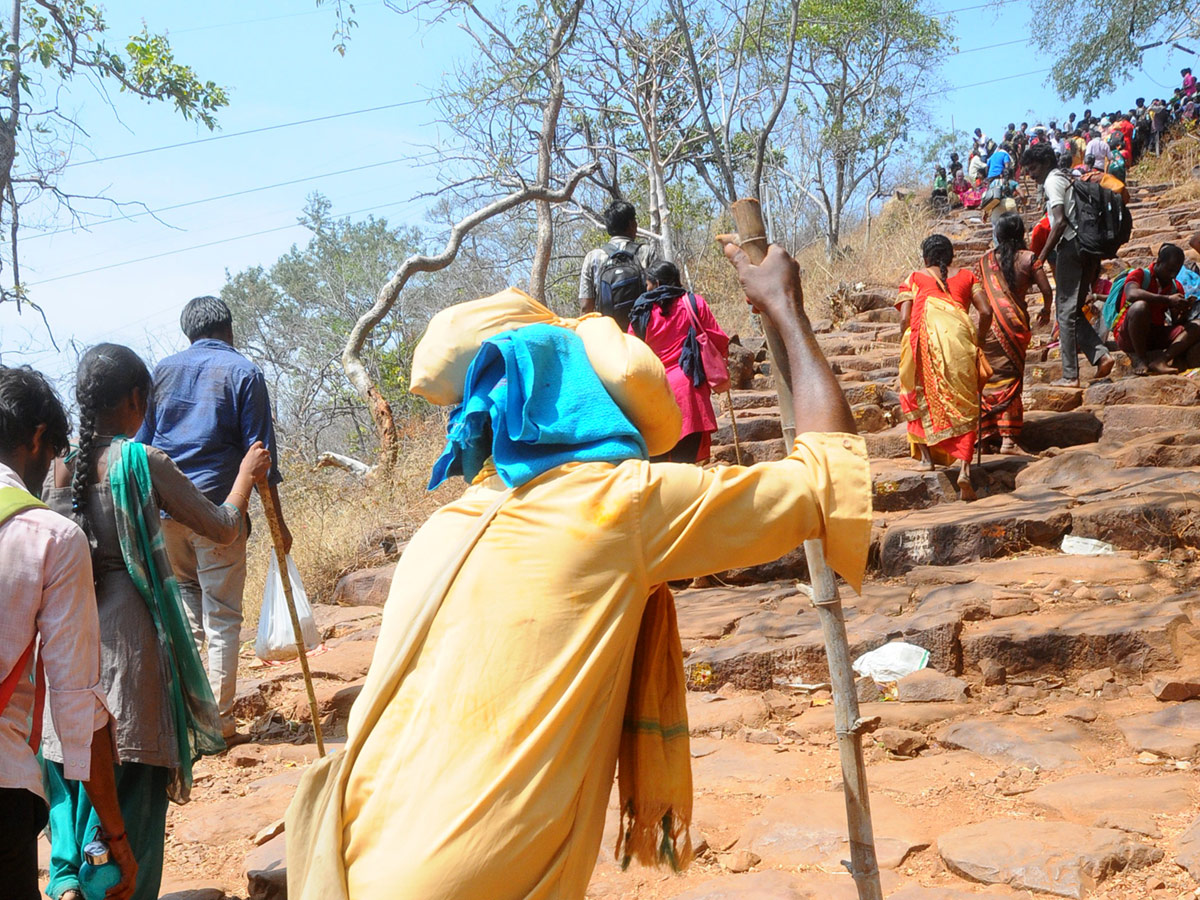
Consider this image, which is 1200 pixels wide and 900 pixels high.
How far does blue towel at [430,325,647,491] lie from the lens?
4.71 ft

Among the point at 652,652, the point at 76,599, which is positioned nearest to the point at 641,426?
the point at 652,652

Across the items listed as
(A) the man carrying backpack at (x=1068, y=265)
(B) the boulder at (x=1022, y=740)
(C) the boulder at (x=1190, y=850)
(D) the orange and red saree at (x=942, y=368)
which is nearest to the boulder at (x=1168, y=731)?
(B) the boulder at (x=1022, y=740)

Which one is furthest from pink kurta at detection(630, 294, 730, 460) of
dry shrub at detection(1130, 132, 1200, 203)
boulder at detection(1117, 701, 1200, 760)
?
dry shrub at detection(1130, 132, 1200, 203)

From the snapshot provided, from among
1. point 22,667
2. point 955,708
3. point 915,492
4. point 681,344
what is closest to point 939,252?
point 915,492

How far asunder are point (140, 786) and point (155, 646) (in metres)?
0.37

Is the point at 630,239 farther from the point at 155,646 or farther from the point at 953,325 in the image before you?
the point at 155,646

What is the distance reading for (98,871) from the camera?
2.49 m

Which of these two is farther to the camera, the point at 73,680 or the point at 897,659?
the point at 897,659

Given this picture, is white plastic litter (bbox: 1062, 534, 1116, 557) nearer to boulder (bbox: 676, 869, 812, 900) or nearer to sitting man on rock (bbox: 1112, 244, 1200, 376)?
boulder (bbox: 676, 869, 812, 900)

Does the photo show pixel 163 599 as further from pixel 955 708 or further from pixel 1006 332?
pixel 1006 332

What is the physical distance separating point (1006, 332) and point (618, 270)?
3.19 meters

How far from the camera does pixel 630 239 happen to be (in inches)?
267

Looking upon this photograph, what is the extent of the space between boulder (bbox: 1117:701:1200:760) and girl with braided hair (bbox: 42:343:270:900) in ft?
9.71

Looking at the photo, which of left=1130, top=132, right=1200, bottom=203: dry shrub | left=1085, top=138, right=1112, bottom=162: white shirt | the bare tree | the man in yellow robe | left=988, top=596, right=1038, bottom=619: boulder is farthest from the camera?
left=1085, top=138, right=1112, bottom=162: white shirt
